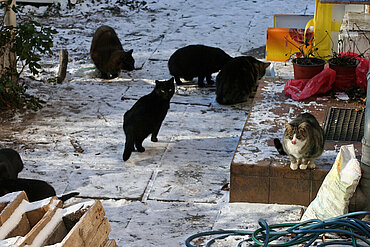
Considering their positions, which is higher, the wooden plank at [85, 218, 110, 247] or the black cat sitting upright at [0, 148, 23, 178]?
the wooden plank at [85, 218, 110, 247]

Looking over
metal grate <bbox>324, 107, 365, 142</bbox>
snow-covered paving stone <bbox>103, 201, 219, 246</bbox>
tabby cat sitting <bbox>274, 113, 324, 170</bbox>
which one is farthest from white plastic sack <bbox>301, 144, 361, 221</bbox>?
metal grate <bbox>324, 107, 365, 142</bbox>

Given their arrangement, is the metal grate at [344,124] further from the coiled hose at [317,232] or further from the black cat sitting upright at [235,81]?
the black cat sitting upright at [235,81]

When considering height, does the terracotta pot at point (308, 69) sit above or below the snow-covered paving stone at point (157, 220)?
above

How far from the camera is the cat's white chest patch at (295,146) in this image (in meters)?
4.53

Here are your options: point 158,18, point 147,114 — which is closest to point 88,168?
point 147,114

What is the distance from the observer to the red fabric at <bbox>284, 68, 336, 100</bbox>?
20.2 ft

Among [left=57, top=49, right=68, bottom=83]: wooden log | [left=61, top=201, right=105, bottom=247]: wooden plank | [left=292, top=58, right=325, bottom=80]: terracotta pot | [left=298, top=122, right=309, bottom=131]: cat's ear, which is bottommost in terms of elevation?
[left=57, top=49, right=68, bottom=83]: wooden log

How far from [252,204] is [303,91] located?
5.84 ft

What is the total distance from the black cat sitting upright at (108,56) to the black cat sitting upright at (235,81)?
1.69 metres

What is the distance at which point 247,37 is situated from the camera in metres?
10.3

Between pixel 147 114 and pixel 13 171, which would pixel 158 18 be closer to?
pixel 147 114

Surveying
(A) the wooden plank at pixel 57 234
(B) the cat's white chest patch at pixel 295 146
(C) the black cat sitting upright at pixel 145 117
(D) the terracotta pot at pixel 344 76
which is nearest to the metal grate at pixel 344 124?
(D) the terracotta pot at pixel 344 76

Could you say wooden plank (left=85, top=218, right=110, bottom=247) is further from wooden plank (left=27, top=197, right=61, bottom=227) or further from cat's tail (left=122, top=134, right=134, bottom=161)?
cat's tail (left=122, top=134, right=134, bottom=161)

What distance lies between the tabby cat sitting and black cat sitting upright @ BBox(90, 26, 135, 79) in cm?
429
